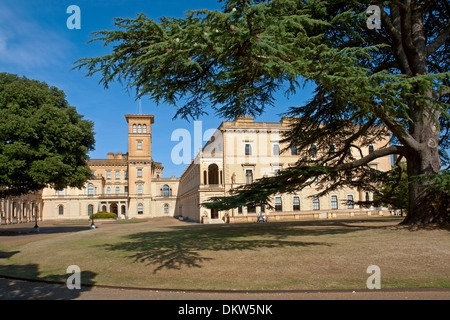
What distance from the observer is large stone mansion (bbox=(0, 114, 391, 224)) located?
152 ft

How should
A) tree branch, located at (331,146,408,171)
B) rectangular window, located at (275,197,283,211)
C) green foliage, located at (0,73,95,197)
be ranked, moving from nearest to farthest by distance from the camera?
tree branch, located at (331,146,408,171) → green foliage, located at (0,73,95,197) → rectangular window, located at (275,197,283,211)

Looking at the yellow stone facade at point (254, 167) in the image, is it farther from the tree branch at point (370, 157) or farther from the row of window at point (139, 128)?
the row of window at point (139, 128)

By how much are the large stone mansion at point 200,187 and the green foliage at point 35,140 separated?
5.74 m

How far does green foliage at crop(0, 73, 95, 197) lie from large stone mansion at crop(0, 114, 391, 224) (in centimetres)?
574

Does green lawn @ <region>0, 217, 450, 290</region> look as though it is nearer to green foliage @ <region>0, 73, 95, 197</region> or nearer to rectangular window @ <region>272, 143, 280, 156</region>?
green foliage @ <region>0, 73, 95, 197</region>

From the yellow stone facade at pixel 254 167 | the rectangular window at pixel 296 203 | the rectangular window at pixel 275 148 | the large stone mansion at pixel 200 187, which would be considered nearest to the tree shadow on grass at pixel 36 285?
the large stone mansion at pixel 200 187

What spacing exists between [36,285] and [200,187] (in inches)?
1512

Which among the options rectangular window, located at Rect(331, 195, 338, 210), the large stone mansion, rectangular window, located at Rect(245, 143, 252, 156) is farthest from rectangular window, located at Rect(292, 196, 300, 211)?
rectangular window, located at Rect(245, 143, 252, 156)

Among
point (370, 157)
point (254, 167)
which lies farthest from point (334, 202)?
point (370, 157)

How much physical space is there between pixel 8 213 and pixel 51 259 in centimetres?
4943

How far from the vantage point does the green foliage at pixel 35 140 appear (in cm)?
2677

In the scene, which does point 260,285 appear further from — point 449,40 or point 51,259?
point 449,40

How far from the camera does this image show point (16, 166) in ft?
86.5
